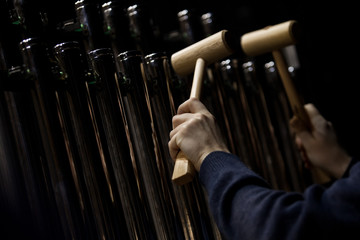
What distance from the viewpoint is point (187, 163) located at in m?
0.94

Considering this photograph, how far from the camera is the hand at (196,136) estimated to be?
0.94 m

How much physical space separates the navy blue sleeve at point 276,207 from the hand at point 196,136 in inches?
1.7

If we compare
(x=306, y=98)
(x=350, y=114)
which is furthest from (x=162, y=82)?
(x=350, y=114)

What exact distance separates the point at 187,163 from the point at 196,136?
0.05m

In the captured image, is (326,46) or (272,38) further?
(326,46)

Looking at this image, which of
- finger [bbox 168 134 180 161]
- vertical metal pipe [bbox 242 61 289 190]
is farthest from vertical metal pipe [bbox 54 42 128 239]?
vertical metal pipe [bbox 242 61 289 190]

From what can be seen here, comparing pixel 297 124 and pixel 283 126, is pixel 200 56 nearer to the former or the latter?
pixel 297 124

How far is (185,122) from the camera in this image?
973 millimetres

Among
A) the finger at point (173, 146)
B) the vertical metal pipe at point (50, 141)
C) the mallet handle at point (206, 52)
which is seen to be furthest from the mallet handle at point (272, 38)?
the vertical metal pipe at point (50, 141)

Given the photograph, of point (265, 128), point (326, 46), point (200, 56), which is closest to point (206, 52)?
point (200, 56)

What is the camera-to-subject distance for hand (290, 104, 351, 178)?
1.27 metres

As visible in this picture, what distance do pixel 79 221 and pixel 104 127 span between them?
0.17 metres

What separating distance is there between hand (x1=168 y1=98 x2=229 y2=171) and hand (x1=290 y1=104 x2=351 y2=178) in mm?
382

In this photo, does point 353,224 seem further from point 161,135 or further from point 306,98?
point 306,98
